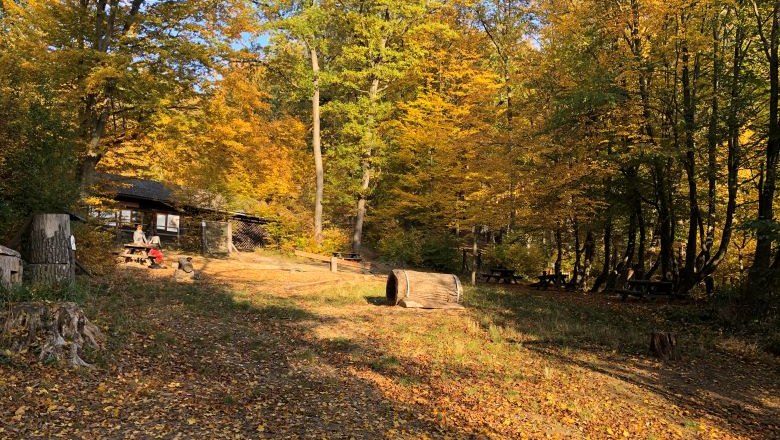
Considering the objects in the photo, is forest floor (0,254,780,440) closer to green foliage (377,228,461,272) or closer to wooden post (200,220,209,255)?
wooden post (200,220,209,255)

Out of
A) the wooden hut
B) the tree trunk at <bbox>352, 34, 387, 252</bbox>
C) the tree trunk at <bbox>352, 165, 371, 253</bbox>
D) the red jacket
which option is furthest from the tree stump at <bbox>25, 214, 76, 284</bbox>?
the tree trunk at <bbox>352, 165, 371, 253</bbox>

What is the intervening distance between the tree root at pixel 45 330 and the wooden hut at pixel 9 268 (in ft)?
3.31

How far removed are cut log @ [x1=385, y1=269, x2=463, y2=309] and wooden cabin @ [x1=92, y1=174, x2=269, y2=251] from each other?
15201mm

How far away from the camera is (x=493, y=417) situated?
6617 mm

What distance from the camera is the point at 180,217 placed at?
29.9 metres

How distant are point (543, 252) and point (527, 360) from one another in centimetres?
2071

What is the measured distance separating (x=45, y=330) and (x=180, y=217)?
24665 mm

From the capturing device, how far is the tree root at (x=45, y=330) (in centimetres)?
637

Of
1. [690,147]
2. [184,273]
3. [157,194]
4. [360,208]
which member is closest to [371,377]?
[184,273]

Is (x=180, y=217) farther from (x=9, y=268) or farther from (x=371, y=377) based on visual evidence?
(x=371, y=377)

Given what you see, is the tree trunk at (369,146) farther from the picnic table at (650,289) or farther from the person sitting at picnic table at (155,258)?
the picnic table at (650,289)

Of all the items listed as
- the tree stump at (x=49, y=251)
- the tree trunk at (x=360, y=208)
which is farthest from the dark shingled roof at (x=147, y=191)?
the tree stump at (x=49, y=251)

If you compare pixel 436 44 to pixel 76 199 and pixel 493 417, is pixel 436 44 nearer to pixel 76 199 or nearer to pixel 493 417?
pixel 76 199

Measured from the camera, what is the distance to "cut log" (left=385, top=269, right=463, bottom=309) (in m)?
14.5
